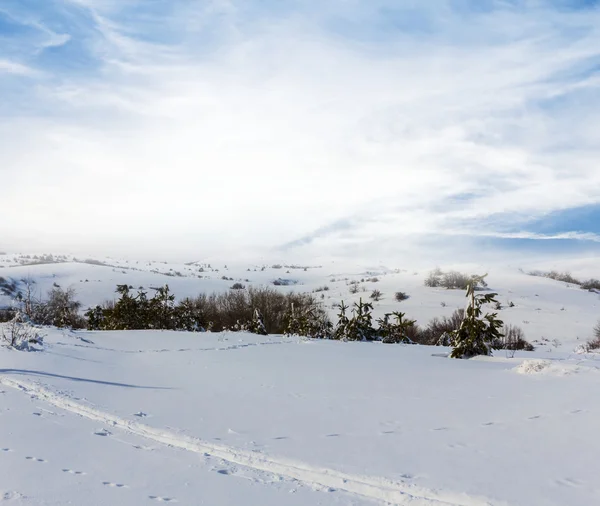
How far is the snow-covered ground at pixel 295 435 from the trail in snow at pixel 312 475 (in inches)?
0.7

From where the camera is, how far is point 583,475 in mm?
4402

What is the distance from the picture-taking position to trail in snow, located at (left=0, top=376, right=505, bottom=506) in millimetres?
4062

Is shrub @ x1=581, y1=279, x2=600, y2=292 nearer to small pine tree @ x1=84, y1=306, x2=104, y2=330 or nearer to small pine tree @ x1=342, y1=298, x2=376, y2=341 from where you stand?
small pine tree @ x1=342, y1=298, x2=376, y2=341

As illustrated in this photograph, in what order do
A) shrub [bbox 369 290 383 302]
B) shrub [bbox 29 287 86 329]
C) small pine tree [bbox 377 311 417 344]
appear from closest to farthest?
small pine tree [bbox 377 311 417 344]
shrub [bbox 29 287 86 329]
shrub [bbox 369 290 383 302]

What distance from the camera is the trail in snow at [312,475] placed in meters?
4.06

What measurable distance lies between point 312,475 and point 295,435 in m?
1.28

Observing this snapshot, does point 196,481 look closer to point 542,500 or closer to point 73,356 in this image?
point 542,500

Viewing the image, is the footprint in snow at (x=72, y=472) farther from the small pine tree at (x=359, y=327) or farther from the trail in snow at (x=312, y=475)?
the small pine tree at (x=359, y=327)

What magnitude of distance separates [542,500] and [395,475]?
1.25 m

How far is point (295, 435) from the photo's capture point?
586cm

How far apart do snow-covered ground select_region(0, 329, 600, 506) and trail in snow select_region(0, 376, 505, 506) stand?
0.02 meters

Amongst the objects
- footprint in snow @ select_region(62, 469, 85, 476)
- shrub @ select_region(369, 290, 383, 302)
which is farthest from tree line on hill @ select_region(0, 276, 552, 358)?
footprint in snow @ select_region(62, 469, 85, 476)

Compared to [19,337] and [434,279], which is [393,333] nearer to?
[19,337]

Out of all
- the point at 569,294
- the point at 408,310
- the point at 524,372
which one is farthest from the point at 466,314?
the point at 569,294
